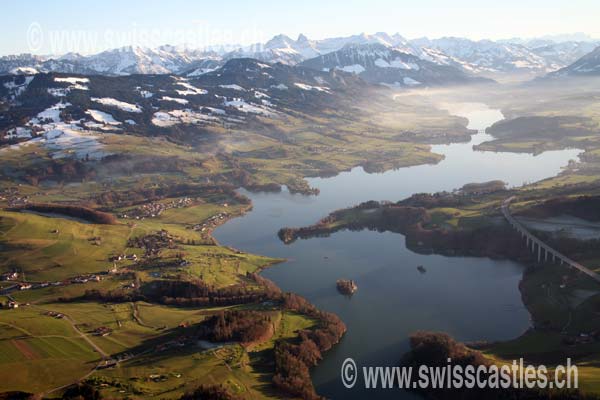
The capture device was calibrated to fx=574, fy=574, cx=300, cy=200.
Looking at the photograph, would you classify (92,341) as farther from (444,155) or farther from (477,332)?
(444,155)

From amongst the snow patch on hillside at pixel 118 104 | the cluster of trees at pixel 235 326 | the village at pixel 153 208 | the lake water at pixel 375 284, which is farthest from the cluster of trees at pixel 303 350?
the snow patch on hillside at pixel 118 104

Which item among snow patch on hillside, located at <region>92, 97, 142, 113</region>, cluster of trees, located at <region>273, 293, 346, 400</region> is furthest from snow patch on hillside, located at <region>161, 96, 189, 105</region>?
cluster of trees, located at <region>273, 293, 346, 400</region>

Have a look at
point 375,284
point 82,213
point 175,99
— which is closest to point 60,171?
point 82,213

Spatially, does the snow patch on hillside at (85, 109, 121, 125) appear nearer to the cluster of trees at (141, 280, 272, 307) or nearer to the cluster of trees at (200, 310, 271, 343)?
the cluster of trees at (141, 280, 272, 307)

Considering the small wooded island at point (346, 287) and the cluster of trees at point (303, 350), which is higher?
the cluster of trees at point (303, 350)

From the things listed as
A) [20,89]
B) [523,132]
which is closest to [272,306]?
[523,132]

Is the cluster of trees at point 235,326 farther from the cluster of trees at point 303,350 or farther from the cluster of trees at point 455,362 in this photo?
the cluster of trees at point 455,362
